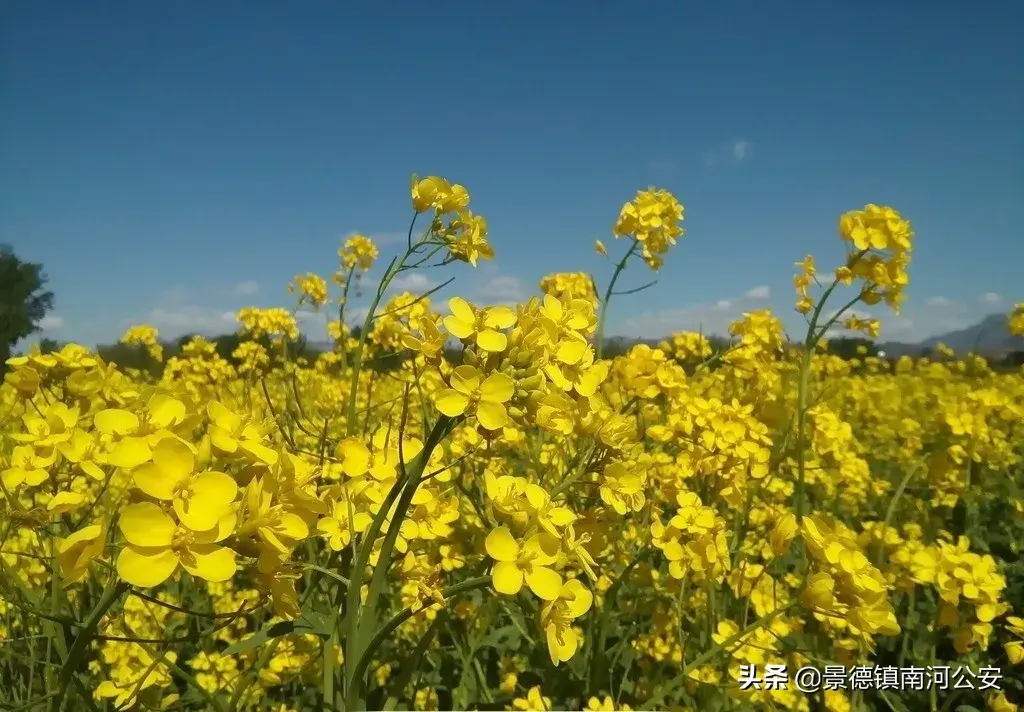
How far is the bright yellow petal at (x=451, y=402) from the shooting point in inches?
37.2

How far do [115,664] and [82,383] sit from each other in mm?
1208

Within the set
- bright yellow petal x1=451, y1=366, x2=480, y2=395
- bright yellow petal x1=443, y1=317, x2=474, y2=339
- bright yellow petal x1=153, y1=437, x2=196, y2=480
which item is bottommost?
bright yellow petal x1=153, y1=437, x2=196, y2=480

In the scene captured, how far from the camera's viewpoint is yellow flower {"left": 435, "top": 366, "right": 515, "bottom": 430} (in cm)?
98

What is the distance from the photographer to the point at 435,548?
2.41 m

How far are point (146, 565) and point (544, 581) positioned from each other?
544 millimetres

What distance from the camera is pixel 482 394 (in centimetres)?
100

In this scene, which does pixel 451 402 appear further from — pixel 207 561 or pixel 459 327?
pixel 207 561

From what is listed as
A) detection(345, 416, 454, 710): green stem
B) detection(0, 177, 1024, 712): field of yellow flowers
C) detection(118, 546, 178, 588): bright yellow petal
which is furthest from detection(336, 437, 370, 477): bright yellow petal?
detection(118, 546, 178, 588): bright yellow petal

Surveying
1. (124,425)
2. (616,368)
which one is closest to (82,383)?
(124,425)

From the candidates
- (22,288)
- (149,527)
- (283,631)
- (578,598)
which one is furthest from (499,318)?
(22,288)

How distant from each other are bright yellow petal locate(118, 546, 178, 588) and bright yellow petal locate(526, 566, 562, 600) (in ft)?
1.62

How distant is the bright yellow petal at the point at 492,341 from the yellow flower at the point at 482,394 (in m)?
0.05

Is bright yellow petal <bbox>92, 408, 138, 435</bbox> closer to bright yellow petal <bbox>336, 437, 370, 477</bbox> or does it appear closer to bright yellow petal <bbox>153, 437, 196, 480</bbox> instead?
bright yellow petal <bbox>153, 437, 196, 480</bbox>

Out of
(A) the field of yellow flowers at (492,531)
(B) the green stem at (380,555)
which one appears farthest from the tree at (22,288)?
(B) the green stem at (380,555)
